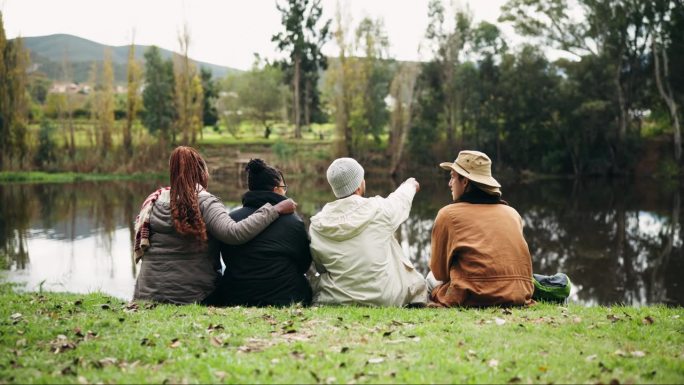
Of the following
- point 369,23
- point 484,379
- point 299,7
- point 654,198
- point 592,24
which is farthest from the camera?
point 299,7

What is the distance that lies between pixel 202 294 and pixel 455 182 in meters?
2.90

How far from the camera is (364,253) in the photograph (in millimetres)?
5785

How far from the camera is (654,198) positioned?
26500 millimetres

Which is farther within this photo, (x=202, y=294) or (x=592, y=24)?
(x=592, y=24)

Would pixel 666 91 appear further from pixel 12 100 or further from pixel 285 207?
pixel 12 100

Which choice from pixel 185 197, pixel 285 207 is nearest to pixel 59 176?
pixel 185 197

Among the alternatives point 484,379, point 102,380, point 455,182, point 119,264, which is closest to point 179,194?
point 102,380

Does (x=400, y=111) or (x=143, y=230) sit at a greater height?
(x=400, y=111)

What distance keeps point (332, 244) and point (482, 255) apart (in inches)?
58.4

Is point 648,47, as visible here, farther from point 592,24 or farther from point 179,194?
point 179,194

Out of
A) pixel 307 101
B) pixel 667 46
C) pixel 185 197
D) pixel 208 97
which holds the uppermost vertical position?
pixel 667 46

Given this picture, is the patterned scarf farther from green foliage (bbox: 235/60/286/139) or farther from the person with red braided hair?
green foliage (bbox: 235/60/286/139)

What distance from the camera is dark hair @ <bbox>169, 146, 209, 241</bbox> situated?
5.68 m

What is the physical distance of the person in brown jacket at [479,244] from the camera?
5.70 m
